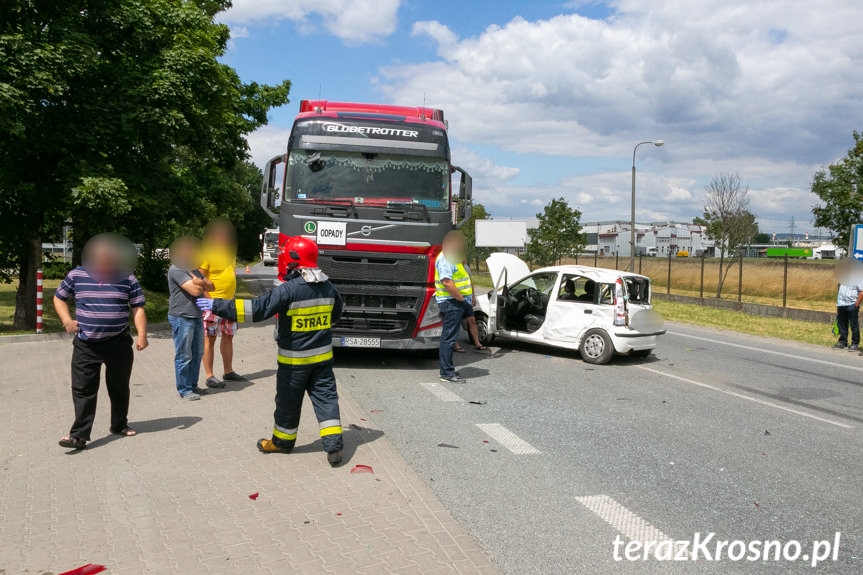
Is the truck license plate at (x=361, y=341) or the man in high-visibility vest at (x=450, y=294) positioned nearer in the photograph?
the man in high-visibility vest at (x=450, y=294)

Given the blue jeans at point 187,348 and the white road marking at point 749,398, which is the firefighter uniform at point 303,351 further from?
the white road marking at point 749,398

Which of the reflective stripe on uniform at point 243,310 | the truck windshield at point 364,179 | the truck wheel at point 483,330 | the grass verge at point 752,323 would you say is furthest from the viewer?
the grass verge at point 752,323

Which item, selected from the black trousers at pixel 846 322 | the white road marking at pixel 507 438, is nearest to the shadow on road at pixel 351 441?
the white road marking at pixel 507 438

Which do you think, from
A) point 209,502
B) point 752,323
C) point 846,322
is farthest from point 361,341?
point 752,323

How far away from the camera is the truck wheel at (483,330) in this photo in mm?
12609

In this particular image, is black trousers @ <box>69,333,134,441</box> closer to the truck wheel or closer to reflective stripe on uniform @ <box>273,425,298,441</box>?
reflective stripe on uniform @ <box>273,425,298,441</box>

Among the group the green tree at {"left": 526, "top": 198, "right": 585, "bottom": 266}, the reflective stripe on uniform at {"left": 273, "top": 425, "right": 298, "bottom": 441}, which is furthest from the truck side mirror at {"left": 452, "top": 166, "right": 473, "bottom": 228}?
the green tree at {"left": 526, "top": 198, "right": 585, "bottom": 266}

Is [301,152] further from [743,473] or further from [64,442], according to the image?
[743,473]

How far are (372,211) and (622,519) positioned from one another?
241 inches

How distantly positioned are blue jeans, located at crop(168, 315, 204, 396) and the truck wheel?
5.79 meters

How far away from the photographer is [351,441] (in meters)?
6.28

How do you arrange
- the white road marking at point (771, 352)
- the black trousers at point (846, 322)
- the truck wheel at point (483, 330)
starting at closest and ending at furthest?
the white road marking at point (771, 352) < the truck wheel at point (483, 330) < the black trousers at point (846, 322)

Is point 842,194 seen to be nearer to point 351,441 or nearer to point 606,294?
point 606,294

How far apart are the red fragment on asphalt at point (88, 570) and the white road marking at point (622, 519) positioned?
301 cm
